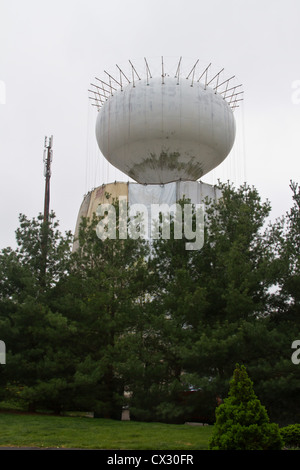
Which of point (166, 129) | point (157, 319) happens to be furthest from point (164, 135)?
point (157, 319)

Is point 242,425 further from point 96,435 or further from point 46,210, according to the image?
point 46,210

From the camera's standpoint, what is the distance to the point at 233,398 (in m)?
9.59

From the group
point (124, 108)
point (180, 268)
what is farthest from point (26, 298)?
point (124, 108)

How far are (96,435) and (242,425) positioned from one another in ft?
17.5

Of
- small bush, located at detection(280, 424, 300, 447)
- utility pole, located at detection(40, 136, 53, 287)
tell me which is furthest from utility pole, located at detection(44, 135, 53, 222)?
small bush, located at detection(280, 424, 300, 447)

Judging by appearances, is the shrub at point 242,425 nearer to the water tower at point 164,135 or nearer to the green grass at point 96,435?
the green grass at point 96,435

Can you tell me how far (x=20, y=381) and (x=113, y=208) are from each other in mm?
7630

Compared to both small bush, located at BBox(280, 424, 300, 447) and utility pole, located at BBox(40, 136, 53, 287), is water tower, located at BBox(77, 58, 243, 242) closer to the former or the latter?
utility pole, located at BBox(40, 136, 53, 287)

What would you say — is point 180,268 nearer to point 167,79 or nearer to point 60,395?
point 60,395

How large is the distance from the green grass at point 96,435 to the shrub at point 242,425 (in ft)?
7.55

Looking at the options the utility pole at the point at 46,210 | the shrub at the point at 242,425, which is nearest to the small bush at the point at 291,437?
the shrub at the point at 242,425

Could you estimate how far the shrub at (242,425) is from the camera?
359 inches

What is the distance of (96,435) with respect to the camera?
1334 centimetres

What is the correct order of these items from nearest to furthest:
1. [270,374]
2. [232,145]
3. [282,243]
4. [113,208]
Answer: [270,374]
[282,243]
[113,208]
[232,145]
